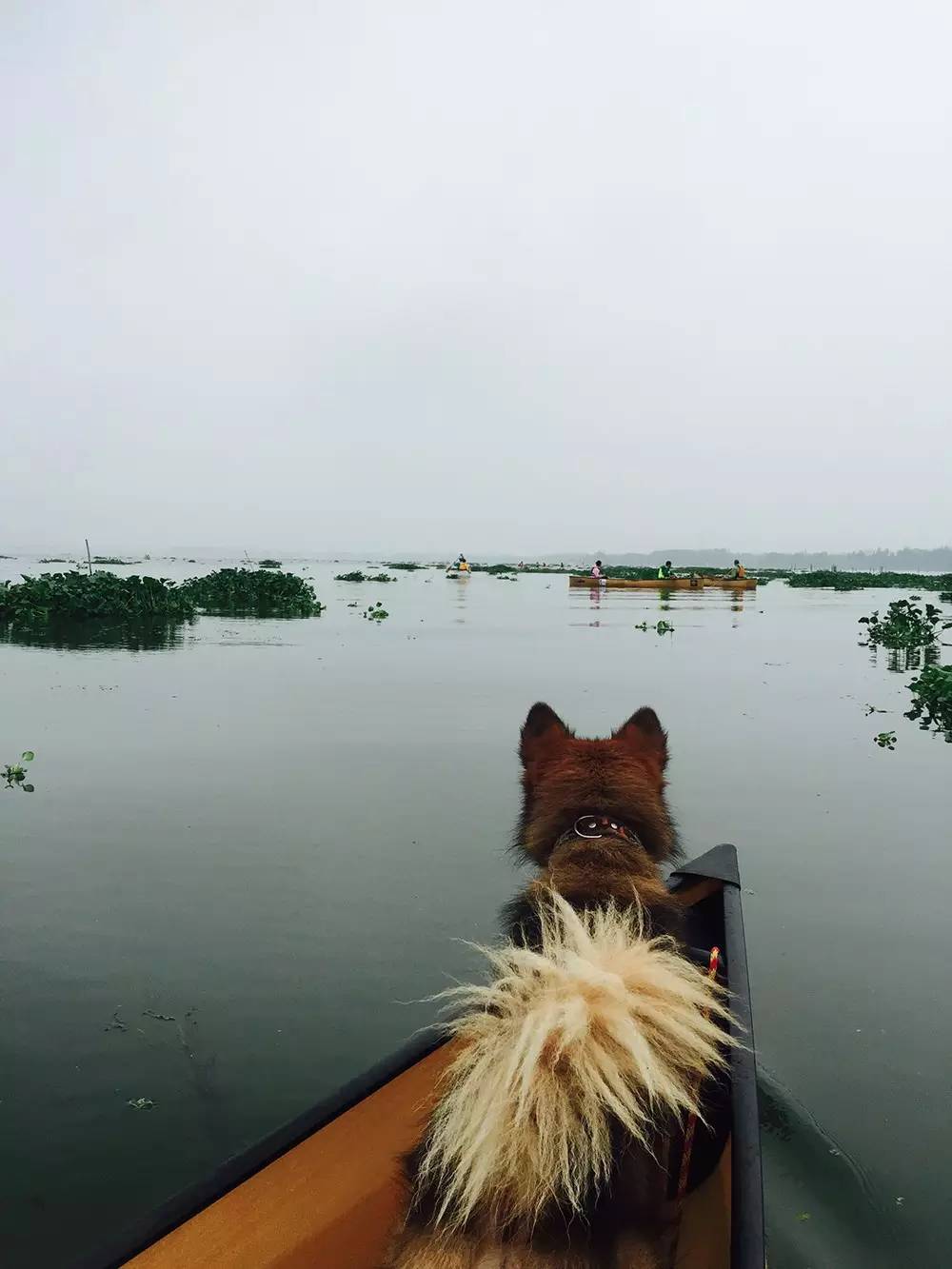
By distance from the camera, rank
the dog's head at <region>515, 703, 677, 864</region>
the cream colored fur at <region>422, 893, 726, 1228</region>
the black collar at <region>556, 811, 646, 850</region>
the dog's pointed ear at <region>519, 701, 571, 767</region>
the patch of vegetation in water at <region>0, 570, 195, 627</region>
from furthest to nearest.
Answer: the patch of vegetation in water at <region>0, 570, 195, 627</region>, the dog's pointed ear at <region>519, 701, 571, 767</region>, the dog's head at <region>515, 703, 677, 864</region>, the black collar at <region>556, 811, 646, 850</region>, the cream colored fur at <region>422, 893, 726, 1228</region>

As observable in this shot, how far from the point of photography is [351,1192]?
2.21 m

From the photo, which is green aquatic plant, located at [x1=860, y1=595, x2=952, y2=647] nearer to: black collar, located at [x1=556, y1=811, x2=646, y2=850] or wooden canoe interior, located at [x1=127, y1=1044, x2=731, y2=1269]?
black collar, located at [x1=556, y1=811, x2=646, y2=850]

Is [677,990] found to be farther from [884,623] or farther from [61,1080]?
[884,623]

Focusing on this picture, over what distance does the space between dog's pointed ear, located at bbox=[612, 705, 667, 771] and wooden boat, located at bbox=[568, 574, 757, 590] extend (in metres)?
46.4

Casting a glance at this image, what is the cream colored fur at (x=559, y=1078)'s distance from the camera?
5.23ft

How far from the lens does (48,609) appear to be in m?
24.8

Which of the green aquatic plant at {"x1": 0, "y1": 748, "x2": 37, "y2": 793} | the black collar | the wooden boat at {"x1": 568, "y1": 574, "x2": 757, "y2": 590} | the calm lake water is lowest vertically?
the calm lake water

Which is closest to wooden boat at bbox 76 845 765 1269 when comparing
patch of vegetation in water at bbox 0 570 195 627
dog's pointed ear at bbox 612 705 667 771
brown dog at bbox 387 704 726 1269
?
brown dog at bbox 387 704 726 1269

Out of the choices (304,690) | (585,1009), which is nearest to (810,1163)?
(585,1009)

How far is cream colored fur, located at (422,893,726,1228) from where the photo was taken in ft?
5.23

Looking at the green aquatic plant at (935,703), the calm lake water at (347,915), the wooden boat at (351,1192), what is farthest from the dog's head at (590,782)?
the green aquatic plant at (935,703)

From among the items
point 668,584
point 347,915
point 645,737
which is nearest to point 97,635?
point 347,915

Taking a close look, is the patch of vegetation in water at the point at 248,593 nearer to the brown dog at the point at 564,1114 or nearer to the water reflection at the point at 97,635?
the water reflection at the point at 97,635

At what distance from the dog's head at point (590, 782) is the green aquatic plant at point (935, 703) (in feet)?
32.4
